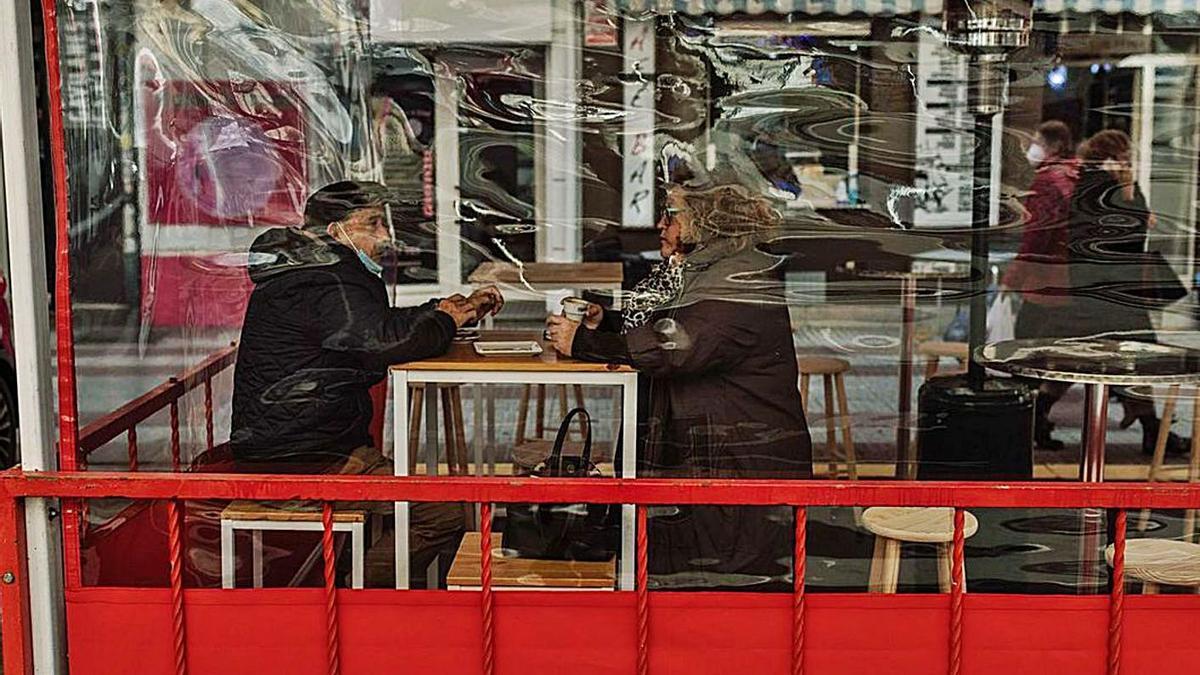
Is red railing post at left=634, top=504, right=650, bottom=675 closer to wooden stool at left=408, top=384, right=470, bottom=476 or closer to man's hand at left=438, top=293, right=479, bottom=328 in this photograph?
man's hand at left=438, top=293, right=479, bottom=328

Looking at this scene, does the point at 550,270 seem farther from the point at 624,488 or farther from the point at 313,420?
the point at 624,488

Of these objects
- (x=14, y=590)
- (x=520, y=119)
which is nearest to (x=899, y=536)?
(x=520, y=119)

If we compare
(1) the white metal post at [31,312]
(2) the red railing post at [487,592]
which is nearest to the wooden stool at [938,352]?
(2) the red railing post at [487,592]

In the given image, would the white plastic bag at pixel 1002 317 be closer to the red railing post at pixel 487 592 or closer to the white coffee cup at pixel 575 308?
the white coffee cup at pixel 575 308

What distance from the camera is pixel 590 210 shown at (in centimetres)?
315

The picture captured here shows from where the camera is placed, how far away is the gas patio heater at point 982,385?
3145 millimetres

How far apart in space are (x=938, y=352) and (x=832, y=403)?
122 centimetres

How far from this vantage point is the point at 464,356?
10.0 feet

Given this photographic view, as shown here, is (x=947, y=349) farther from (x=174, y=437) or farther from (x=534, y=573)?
(x=174, y=437)

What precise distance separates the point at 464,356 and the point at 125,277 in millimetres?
723

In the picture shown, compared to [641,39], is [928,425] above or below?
below

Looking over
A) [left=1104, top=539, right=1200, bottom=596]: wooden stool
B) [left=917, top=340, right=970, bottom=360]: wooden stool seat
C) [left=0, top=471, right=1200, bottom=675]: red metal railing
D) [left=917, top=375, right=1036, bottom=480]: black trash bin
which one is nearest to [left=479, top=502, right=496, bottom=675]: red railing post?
[left=0, top=471, right=1200, bottom=675]: red metal railing

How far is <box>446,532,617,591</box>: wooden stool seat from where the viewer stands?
2.84 meters

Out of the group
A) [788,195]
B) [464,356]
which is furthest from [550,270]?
[788,195]
